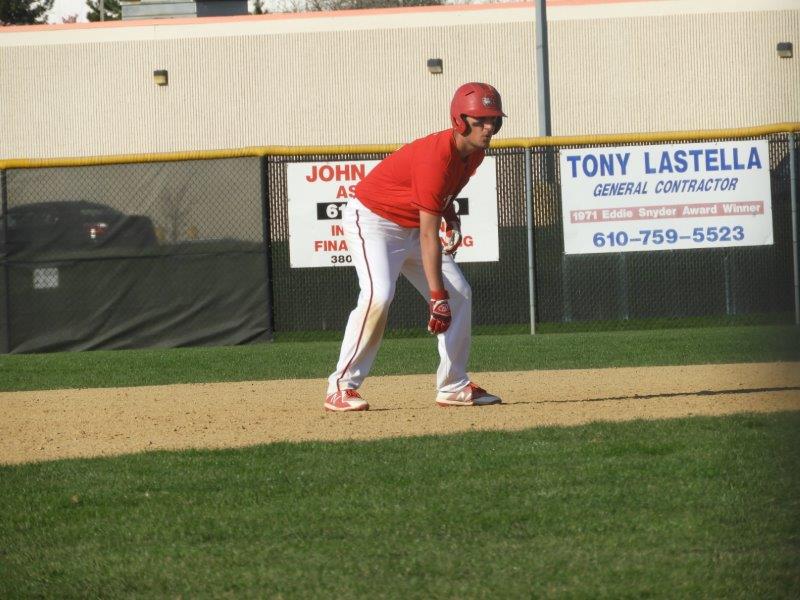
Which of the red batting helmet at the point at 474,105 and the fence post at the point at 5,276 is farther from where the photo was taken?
the fence post at the point at 5,276

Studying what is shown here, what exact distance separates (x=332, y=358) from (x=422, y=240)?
5.11m

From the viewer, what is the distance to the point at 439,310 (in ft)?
22.5

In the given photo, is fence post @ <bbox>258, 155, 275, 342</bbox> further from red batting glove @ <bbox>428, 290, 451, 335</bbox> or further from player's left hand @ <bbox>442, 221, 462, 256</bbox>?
red batting glove @ <bbox>428, 290, 451, 335</bbox>

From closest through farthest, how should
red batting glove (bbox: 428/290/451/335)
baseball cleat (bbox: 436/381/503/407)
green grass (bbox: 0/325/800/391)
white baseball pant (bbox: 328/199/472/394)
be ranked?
red batting glove (bbox: 428/290/451/335) → white baseball pant (bbox: 328/199/472/394) → baseball cleat (bbox: 436/381/503/407) → green grass (bbox: 0/325/800/391)

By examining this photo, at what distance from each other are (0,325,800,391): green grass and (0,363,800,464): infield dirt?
82 centimetres

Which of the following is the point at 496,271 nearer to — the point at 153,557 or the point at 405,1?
the point at 153,557

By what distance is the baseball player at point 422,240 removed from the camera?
21.9ft

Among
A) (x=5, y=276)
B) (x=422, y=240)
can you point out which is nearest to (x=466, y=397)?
(x=422, y=240)

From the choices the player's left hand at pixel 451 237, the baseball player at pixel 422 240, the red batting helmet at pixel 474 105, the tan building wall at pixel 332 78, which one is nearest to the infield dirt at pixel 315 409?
the baseball player at pixel 422 240

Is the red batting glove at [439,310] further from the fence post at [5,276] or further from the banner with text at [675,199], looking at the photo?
the fence post at [5,276]

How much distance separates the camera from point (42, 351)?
13.6 m

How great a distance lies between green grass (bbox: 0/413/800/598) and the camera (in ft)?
11.5

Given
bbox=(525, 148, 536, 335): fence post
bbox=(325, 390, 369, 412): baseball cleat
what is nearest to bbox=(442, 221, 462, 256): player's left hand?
bbox=(325, 390, 369, 412): baseball cleat

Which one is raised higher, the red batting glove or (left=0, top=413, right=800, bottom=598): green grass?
the red batting glove
